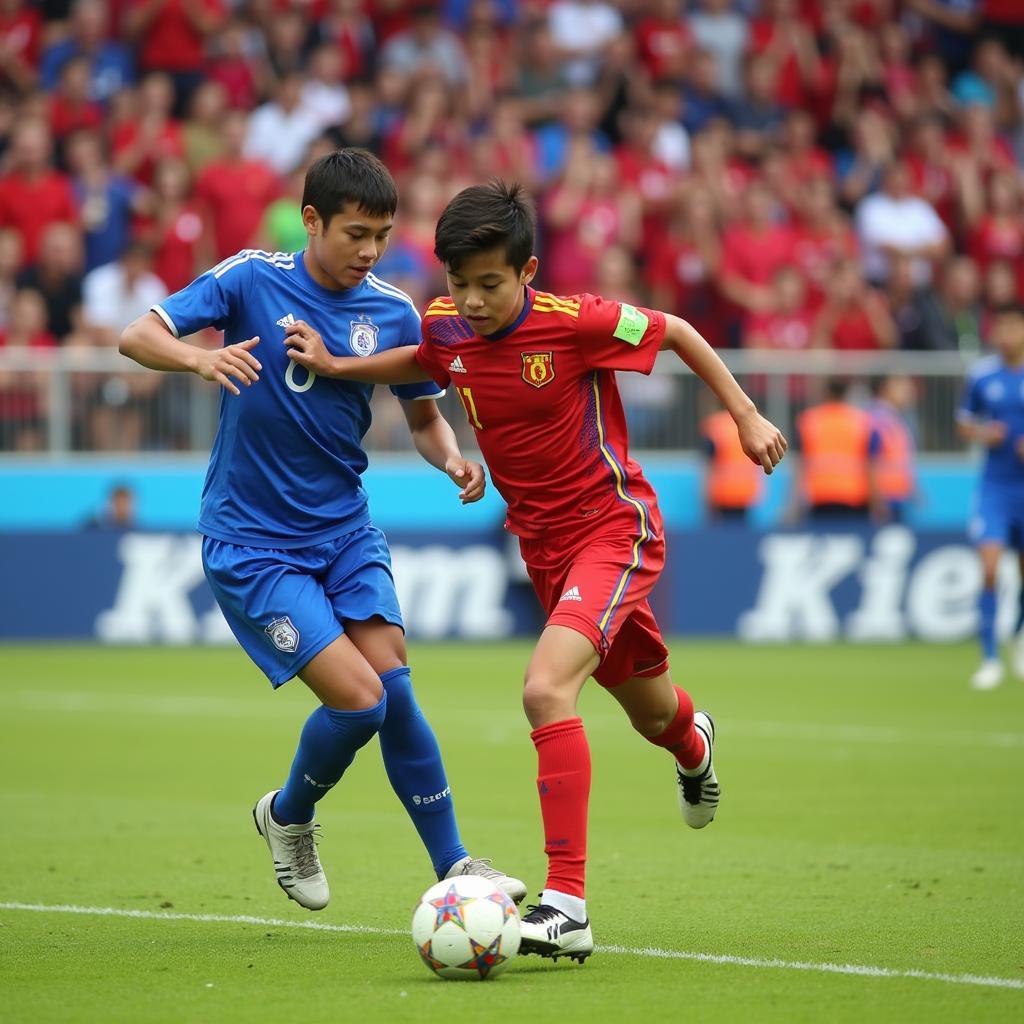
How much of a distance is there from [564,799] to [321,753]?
0.96 meters

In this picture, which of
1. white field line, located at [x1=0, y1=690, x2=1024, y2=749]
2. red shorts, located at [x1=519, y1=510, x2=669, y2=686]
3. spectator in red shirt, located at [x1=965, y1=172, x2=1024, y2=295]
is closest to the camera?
red shorts, located at [x1=519, y1=510, x2=669, y2=686]

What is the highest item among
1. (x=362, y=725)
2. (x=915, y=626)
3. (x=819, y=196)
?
(x=819, y=196)

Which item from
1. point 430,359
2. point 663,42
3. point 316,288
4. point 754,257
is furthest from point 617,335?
point 663,42

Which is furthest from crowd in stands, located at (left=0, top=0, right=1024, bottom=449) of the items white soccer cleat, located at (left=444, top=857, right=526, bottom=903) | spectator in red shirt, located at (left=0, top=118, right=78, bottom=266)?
white soccer cleat, located at (left=444, top=857, right=526, bottom=903)

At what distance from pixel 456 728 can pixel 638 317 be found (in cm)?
657

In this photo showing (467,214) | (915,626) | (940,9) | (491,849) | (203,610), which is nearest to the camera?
(467,214)

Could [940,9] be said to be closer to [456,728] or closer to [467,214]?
[456,728]

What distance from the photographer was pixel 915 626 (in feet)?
63.3

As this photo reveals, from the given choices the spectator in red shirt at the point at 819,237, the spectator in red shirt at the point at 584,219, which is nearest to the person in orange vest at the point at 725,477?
the spectator in red shirt at the point at 584,219

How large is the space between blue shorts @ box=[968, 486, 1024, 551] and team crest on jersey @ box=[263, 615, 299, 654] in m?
9.57

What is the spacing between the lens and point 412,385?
6660 millimetres

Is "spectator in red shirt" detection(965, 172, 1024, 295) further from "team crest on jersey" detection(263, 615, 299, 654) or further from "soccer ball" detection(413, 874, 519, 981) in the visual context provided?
"soccer ball" detection(413, 874, 519, 981)

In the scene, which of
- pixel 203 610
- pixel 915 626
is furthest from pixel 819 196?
pixel 203 610

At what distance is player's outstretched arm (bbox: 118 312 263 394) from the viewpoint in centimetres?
589
